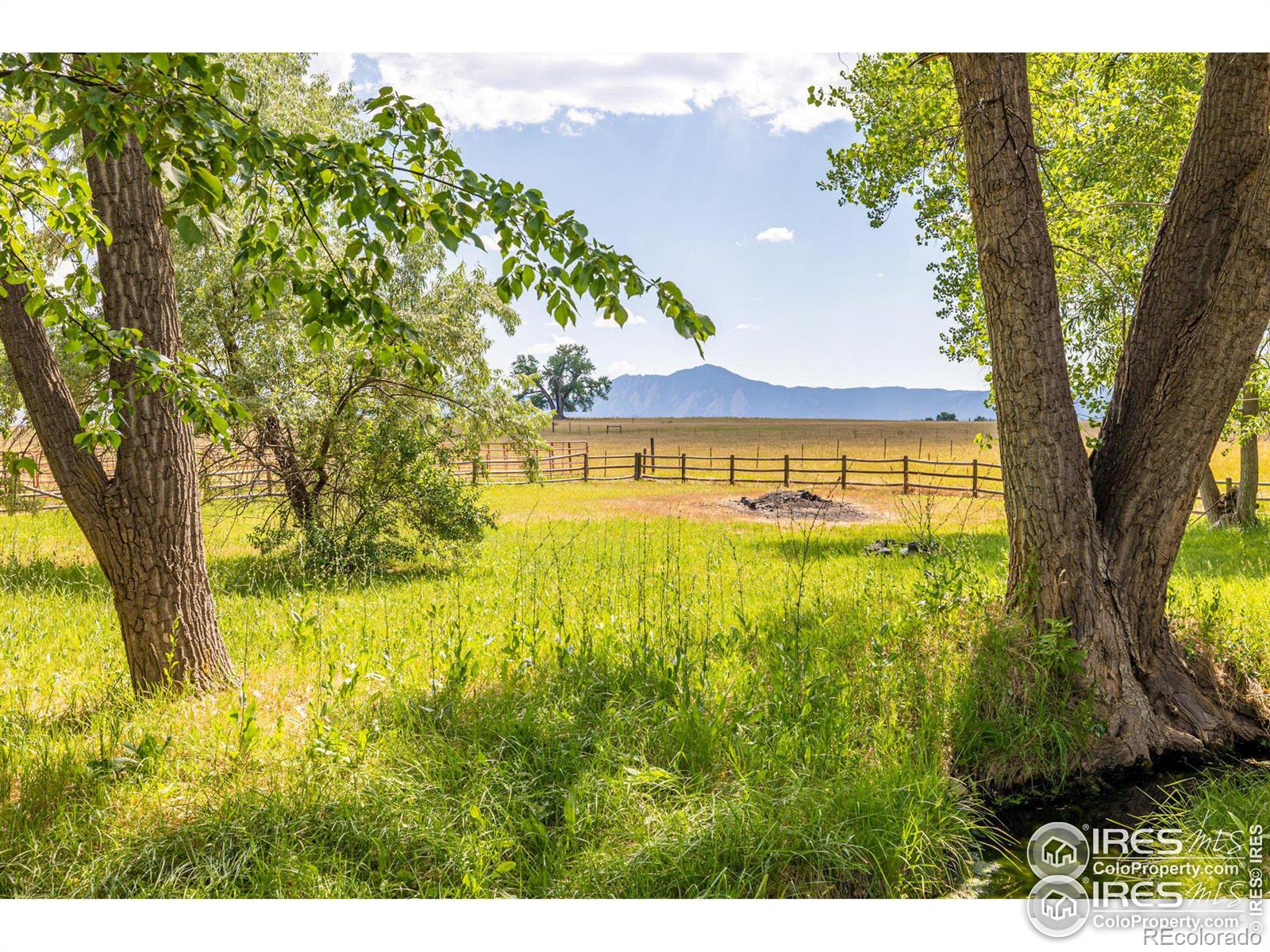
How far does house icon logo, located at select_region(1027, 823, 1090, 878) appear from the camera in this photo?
3.39m

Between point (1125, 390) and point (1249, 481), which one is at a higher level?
point (1125, 390)

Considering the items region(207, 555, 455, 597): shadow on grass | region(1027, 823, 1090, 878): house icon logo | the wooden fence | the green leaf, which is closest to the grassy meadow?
region(1027, 823, 1090, 878): house icon logo

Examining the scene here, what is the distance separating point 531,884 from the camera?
293 centimetres

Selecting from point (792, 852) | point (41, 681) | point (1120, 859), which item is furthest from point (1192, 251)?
point (41, 681)

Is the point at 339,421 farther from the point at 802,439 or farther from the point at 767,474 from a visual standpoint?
the point at 802,439

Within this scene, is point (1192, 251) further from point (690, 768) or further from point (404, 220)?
point (404, 220)

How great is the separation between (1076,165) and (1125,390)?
5.40 m

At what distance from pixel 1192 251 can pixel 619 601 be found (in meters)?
4.81

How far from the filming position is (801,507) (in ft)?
57.1

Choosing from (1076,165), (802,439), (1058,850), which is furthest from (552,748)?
(802,439)

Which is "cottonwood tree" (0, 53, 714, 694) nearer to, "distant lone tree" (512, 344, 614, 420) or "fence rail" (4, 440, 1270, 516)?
"fence rail" (4, 440, 1270, 516)
